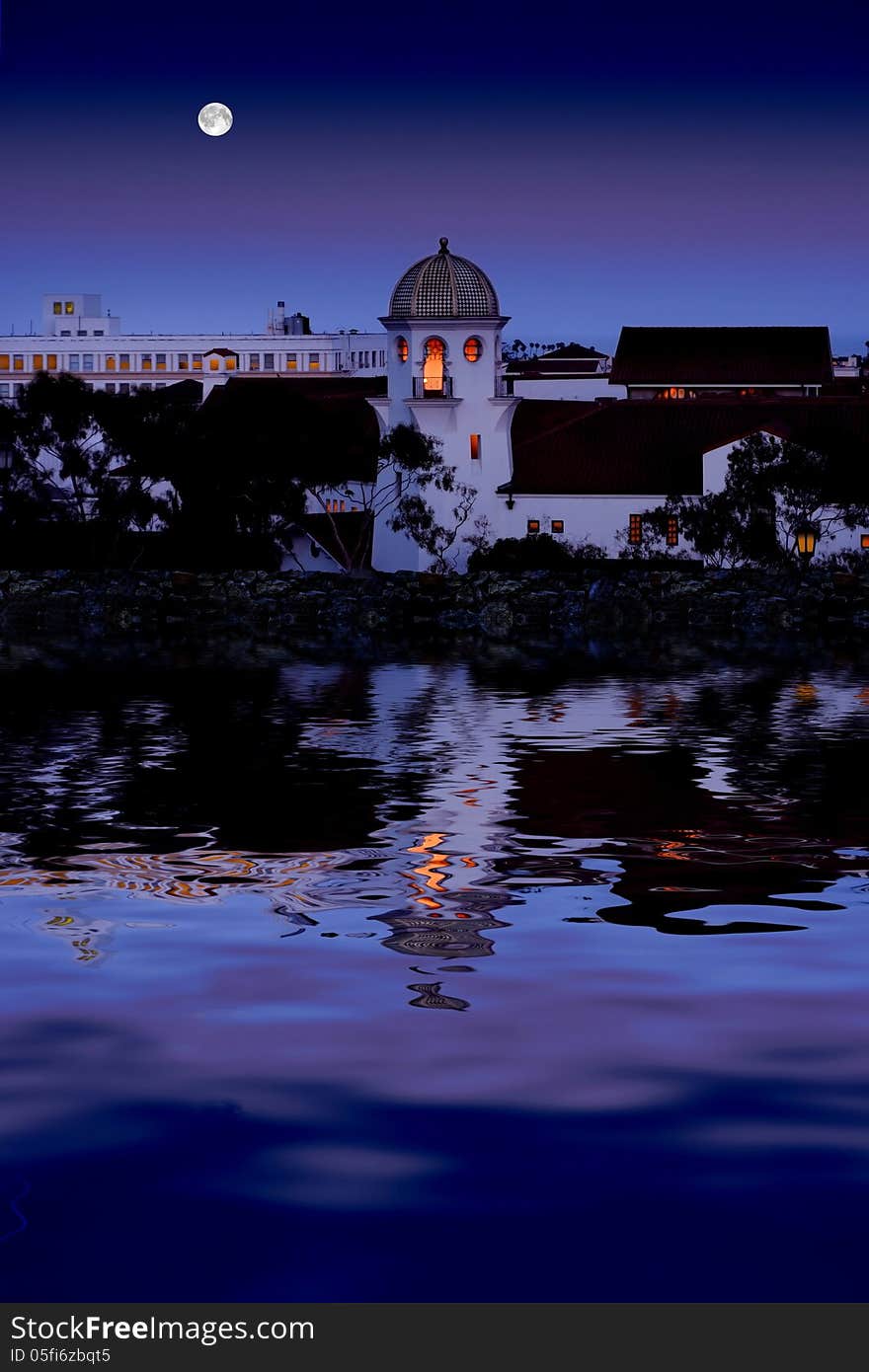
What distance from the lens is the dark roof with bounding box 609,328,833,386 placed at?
491 ft

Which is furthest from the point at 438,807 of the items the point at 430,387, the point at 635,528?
the point at 430,387

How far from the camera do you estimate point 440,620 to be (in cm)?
8825

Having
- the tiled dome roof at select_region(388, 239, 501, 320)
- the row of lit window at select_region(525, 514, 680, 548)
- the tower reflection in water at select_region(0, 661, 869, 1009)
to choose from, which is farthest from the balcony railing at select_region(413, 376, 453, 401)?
the tower reflection in water at select_region(0, 661, 869, 1009)

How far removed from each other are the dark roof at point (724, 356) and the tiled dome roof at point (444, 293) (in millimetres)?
46852

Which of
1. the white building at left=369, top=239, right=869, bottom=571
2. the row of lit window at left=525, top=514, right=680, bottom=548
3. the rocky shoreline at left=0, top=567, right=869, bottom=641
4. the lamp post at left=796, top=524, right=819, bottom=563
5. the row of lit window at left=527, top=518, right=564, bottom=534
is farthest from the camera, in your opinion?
the row of lit window at left=527, top=518, right=564, bottom=534

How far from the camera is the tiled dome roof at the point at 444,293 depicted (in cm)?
10706

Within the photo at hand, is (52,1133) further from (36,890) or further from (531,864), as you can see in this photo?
(531,864)

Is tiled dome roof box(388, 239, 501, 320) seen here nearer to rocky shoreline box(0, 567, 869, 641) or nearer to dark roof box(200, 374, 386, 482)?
dark roof box(200, 374, 386, 482)

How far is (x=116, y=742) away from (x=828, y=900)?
21.2 meters

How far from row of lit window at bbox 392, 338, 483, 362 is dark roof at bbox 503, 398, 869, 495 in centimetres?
538

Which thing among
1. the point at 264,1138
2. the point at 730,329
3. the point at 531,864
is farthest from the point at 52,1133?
the point at 730,329

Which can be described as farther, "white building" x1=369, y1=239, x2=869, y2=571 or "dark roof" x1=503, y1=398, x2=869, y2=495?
"white building" x1=369, y1=239, x2=869, y2=571

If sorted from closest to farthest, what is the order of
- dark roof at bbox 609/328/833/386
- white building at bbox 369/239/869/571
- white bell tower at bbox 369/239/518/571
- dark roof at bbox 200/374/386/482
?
1. dark roof at bbox 200/374/386/482
2. white building at bbox 369/239/869/571
3. white bell tower at bbox 369/239/518/571
4. dark roof at bbox 609/328/833/386

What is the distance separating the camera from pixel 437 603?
92438mm
